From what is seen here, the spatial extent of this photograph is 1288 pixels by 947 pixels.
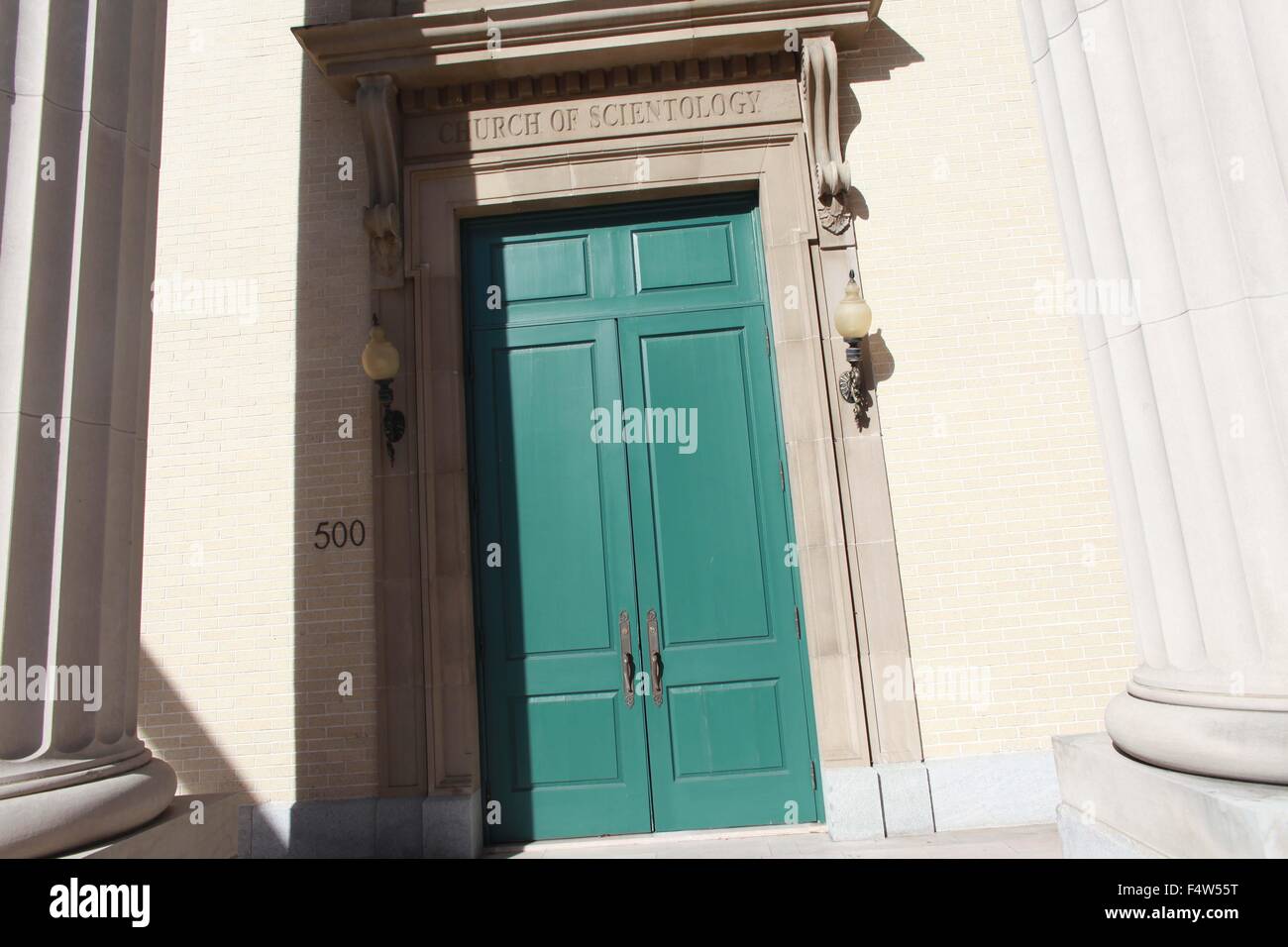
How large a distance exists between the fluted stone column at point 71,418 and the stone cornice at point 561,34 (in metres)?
3.00

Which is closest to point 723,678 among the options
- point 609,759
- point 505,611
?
point 609,759

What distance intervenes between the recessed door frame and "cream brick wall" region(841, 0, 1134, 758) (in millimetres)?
487

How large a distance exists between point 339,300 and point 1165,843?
599 cm

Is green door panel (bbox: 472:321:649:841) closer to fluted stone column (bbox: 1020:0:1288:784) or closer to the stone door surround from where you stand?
the stone door surround

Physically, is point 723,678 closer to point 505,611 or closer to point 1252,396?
point 505,611

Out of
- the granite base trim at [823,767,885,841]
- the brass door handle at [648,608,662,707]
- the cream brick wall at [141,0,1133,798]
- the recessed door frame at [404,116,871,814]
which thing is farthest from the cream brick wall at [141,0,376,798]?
the granite base trim at [823,767,885,841]

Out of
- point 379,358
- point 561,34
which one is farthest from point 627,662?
point 561,34

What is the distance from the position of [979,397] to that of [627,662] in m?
3.14

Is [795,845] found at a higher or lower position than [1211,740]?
lower

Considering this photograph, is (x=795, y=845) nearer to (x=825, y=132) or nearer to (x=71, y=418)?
(x=71, y=418)

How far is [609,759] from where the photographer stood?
19.7ft

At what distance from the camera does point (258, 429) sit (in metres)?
6.36

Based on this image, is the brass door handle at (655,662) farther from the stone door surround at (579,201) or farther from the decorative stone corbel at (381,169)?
the decorative stone corbel at (381,169)

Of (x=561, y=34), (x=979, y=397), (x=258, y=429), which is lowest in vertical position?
(x=979, y=397)
